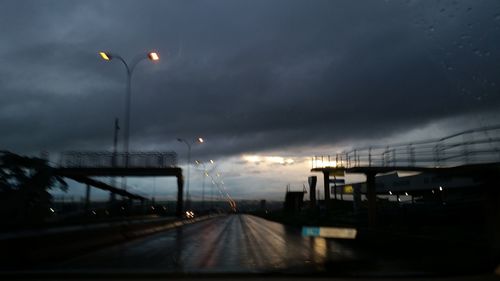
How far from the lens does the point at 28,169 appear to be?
1598 inches

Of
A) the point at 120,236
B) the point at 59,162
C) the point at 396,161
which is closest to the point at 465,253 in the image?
the point at 396,161

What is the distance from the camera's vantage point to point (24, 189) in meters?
37.1

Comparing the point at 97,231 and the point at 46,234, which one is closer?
the point at 46,234

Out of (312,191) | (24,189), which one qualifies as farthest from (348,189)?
(24,189)

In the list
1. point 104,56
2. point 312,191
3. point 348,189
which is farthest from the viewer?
point 348,189

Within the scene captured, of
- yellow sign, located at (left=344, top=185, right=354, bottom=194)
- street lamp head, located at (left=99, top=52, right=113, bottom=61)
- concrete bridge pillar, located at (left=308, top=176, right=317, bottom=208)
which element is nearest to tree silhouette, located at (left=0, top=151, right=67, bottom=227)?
street lamp head, located at (left=99, top=52, right=113, bottom=61)

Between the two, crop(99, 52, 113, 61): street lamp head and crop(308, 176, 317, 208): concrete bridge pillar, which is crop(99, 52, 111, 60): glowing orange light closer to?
crop(99, 52, 113, 61): street lamp head

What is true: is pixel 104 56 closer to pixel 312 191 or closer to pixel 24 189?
pixel 24 189

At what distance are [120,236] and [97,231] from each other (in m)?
4.05

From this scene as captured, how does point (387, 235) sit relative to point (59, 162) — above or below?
below

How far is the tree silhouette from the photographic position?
36.2m

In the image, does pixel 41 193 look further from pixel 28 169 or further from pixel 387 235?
pixel 387 235

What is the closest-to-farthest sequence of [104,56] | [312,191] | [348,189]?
[104,56] < [312,191] < [348,189]

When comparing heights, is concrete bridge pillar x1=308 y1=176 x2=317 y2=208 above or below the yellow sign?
below
